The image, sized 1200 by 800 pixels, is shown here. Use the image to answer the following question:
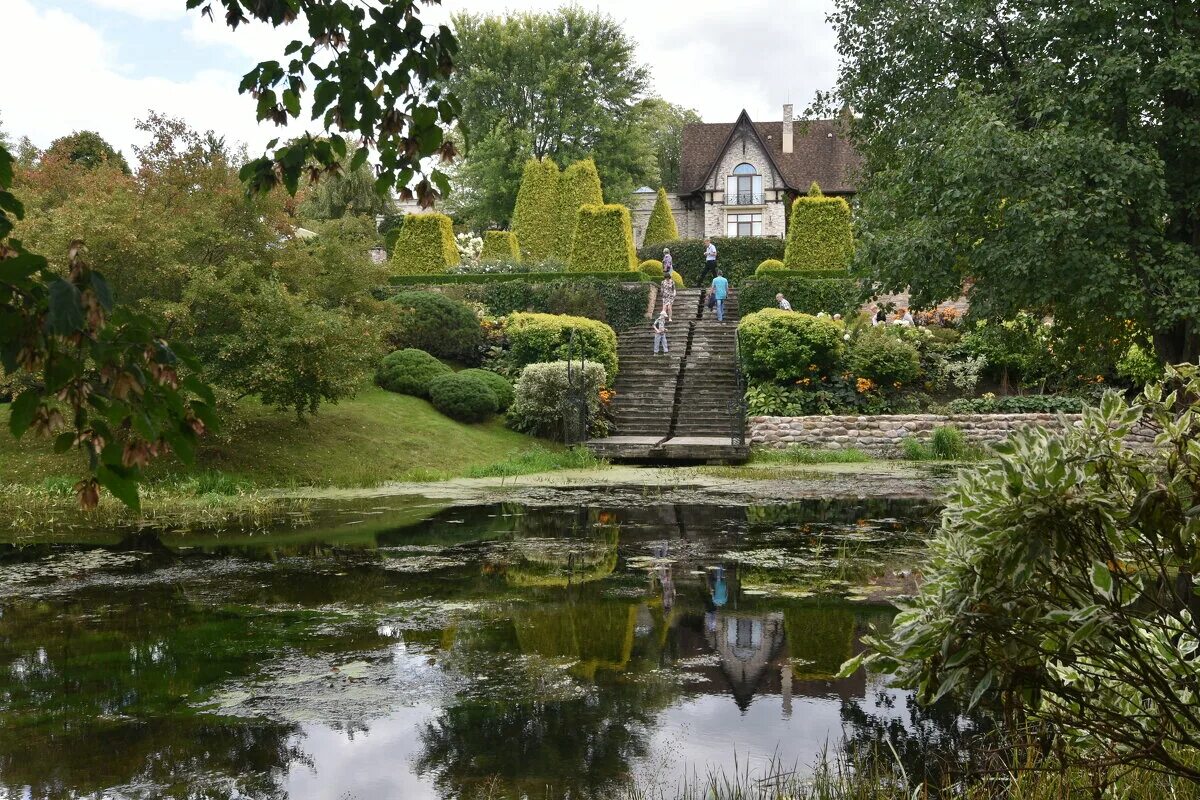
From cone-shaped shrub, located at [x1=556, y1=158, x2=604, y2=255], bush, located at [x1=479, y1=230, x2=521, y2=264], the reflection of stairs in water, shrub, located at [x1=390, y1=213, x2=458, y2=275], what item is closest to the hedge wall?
cone-shaped shrub, located at [x1=556, y1=158, x2=604, y2=255]

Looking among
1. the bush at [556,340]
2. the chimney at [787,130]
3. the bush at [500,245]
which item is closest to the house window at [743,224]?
the chimney at [787,130]

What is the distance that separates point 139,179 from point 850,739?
686 inches

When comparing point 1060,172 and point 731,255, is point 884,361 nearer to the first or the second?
point 1060,172

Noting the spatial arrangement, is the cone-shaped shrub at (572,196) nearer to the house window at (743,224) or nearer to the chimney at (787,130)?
the house window at (743,224)

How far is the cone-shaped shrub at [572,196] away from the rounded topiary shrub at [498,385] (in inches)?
661

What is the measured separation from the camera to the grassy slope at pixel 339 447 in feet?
56.0

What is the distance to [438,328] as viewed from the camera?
25.2m

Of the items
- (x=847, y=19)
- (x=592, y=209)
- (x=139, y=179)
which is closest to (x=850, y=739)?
(x=847, y=19)

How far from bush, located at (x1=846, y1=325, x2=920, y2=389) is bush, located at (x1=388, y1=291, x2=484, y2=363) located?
9137 millimetres

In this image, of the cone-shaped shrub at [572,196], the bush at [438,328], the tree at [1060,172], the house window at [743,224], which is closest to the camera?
the tree at [1060,172]

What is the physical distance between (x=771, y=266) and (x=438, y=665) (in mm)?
29264

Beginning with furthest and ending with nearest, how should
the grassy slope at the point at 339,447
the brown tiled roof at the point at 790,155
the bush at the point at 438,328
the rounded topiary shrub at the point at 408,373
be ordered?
the brown tiled roof at the point at 790,155
the bush at the point at 438,328
the rounded topiary shrub at the point at 408,373
the grassy slope at the point at 339,447

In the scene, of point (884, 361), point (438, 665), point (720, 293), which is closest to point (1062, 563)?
point (438, 665)

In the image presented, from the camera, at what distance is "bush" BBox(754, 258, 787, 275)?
32272 mm
